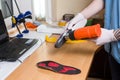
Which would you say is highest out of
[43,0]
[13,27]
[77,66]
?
[43,0]

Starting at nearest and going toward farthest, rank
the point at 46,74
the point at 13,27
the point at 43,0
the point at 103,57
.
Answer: the point at 46,74 → the point at 13,27 → the point at 43,0 → the point at 103,57

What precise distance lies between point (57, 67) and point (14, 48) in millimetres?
361

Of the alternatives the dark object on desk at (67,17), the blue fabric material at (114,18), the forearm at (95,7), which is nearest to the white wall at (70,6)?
the dark object on desk at (67,17)

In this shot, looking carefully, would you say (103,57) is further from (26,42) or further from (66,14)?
(26,42)

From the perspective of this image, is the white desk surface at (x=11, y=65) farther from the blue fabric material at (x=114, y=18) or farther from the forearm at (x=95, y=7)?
the blue fabric material at (x=114, y=18)

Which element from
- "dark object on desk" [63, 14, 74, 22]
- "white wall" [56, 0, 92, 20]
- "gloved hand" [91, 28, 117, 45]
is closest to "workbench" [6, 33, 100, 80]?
"gloved hand" [91, 28, 117, 45]

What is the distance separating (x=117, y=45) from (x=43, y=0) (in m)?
1.05

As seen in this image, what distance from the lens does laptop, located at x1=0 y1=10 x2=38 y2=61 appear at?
120 cm

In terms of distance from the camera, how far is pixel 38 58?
49.1 inches

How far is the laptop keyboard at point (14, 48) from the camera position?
120 cm

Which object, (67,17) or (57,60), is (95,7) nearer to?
(57,60)

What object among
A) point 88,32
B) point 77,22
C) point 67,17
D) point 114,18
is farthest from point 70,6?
point 88,32

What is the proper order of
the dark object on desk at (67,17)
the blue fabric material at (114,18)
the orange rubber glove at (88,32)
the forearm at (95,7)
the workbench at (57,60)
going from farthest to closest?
the dark object on desk at (67,17) < the forearm at (95,7) < the blue fabric material at (114,18) < the orange rubber glove at (88,32) < the workbench at (57,60)

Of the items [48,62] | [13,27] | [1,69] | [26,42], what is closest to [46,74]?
[48,62]
